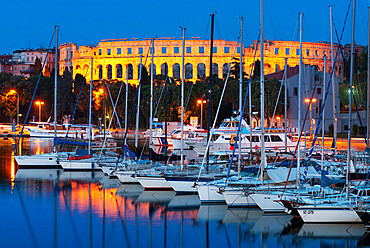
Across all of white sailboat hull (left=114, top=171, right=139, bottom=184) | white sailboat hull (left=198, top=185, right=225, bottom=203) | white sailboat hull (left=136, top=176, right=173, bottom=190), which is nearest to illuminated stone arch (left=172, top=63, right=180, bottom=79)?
white sailboat hull (left=114, top=171, right=139, bottom=184)

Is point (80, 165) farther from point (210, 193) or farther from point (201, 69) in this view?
point (201, 69)

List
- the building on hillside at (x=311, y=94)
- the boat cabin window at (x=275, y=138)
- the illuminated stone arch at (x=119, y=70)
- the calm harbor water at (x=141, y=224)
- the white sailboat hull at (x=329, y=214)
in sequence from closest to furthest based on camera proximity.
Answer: the calm harbor water at (x=141, y=224)
the white sailboat hull at (x=329, y=214)
the boat cabin window at (x=275, y=138)
the building on hillside at (x=311, y=94)
the illuminated stone arch at (x=119, y=70)

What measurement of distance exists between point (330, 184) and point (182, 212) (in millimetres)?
6095

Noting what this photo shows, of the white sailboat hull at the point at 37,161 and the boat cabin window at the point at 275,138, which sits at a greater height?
the boat cabin window at the point at 275,138

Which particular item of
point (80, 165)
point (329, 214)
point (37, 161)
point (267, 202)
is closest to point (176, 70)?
point (37, 161)

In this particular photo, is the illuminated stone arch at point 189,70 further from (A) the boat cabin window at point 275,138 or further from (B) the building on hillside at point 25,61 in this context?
(A) the boat cabin window at point 275,138

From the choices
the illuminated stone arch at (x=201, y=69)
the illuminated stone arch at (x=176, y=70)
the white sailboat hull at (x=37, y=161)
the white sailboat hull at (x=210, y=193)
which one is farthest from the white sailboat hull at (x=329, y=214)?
the illuminated stone arch at (x=176, y=70)

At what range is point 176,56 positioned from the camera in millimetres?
115750

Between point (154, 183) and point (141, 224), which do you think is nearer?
point (141, 224)

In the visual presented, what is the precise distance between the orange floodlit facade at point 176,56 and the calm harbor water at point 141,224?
279 feet

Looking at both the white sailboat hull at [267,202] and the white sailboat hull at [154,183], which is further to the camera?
the white sailboat hull at [154,183]

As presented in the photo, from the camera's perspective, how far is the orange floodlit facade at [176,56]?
115m

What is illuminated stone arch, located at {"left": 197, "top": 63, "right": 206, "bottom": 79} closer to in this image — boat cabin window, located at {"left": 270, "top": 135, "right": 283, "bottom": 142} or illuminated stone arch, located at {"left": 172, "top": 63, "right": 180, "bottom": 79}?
illuminated stone arch, located at {"left": 172, "top": 63, "right": 180, "bottom": 79}

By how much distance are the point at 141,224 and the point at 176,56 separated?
95.1 meters
